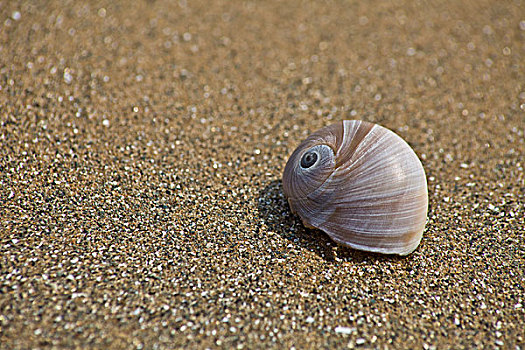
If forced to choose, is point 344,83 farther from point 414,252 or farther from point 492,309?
point 492,309

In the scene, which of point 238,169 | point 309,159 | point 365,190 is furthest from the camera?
point 238,169

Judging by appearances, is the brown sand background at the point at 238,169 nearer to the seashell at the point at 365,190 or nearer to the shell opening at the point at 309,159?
the seashell at the point at 365,190

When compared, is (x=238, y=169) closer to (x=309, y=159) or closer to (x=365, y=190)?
(x=309, y=159)

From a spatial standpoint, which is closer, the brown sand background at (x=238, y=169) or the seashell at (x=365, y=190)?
the brown sand background at (x=238, y=169)

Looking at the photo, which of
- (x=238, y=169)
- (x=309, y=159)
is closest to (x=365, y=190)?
(x=309, y=159)

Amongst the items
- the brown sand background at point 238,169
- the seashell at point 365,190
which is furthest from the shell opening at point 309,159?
the brown sand background at point 238,169

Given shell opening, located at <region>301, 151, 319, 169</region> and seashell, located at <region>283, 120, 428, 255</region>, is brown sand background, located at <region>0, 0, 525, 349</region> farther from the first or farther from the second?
shell opening, located at <region>301, 151, 319, 169</region>
